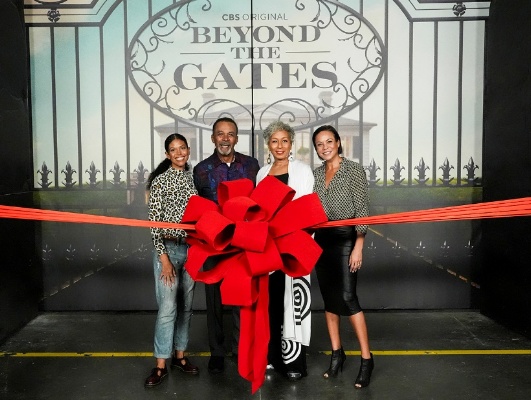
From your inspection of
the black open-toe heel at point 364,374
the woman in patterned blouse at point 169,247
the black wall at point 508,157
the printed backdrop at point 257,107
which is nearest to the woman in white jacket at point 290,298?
the black open-toe heel at point 364,374

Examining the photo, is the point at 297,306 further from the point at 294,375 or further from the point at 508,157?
the point at 508,157

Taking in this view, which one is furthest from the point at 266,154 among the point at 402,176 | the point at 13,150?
the point at 13,150

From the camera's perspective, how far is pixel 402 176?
13.7 ft

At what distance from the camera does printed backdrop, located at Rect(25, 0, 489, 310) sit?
13.3 feet

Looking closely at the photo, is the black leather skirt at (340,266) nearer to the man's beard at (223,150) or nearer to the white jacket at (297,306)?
the white jacket at (297,306)

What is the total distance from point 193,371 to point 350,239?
1061mm

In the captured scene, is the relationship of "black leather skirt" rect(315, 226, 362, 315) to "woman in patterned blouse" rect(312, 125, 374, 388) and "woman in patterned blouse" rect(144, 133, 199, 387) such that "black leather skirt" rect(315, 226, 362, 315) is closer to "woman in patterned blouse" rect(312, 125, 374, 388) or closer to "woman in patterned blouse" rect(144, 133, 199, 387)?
"woman in patterned blouse" rect(312, 125, 374, 388)

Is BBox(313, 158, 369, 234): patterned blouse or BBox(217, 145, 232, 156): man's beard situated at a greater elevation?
BBox(217, 145, 232, 156): man's beard

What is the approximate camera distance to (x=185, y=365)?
Result: 2.99 meters

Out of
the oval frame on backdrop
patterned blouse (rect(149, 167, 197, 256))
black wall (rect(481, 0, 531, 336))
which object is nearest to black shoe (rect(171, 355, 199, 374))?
patterned blouse (rect(149, 167, 197, 256))

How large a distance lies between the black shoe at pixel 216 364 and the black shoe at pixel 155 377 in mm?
255

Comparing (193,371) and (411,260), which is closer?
(193,371)

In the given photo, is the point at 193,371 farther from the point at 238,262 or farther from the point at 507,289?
the point at 507,289

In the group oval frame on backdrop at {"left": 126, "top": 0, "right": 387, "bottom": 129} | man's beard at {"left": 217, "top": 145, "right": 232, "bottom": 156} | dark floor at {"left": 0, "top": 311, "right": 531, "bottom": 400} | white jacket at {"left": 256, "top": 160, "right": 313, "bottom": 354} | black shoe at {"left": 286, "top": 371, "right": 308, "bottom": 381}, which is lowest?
dark floor at {"left": 0, "top": 311, "right": 531, "bottom": 400}
